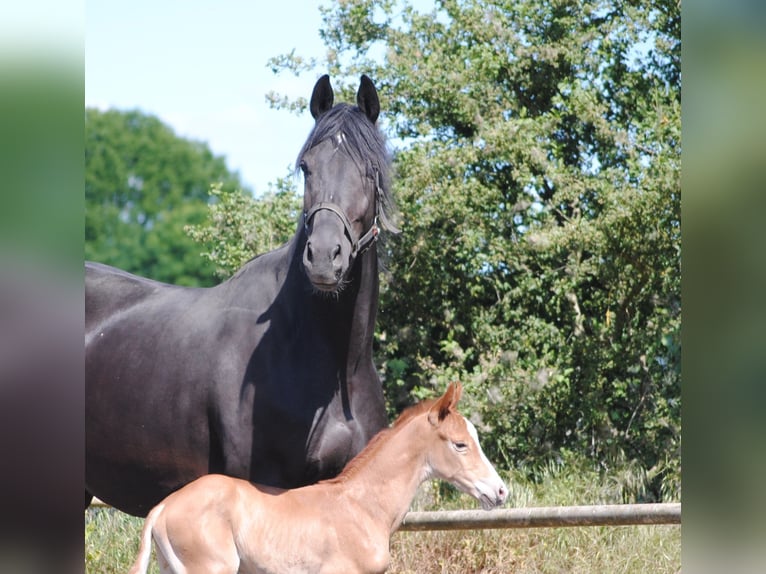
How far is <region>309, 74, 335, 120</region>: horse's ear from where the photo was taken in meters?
3.82

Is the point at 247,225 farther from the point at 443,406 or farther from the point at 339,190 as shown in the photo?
the point at 339,190

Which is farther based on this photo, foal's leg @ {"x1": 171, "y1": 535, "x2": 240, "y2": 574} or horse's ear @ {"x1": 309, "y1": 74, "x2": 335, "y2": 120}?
horse's ear @ {"x1": 309, "y1": 74, "x2": 335, "y2": 120}

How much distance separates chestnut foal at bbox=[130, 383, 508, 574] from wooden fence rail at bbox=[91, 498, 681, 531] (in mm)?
1302

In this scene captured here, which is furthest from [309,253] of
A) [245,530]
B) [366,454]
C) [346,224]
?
[245,530]

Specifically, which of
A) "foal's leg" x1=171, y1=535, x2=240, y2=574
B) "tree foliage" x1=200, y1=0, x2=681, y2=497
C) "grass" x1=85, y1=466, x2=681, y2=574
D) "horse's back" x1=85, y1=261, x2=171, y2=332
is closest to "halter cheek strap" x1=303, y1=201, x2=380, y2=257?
"foal's leg" x1=171, y1=535, x2=240, y2=574

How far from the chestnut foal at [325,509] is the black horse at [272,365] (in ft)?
0.41

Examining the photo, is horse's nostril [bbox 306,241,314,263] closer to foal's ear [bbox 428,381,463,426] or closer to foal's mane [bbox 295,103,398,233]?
foal's mane [bbox 295,103,398,233]

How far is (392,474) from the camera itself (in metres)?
3.93

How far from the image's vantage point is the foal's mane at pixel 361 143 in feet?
11.6

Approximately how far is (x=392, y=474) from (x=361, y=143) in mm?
1416
